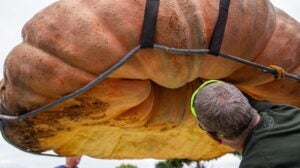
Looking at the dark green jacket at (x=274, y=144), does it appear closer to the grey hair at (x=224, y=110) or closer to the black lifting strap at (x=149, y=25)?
the grey hair at (x=224, y=110)

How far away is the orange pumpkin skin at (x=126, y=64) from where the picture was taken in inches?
83.6

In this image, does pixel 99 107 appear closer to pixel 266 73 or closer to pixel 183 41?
pixel 183 41

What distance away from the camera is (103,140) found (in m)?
3.09

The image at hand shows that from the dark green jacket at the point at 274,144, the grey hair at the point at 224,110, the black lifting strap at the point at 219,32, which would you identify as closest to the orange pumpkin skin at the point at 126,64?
the black lifting strap at the point at 219,32

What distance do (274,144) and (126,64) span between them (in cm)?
75

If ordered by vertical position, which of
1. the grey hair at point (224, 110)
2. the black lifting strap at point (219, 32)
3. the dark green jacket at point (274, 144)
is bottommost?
the dark green jacket at point (274, 144)

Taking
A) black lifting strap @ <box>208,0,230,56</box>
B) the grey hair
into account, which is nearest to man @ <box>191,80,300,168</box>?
the grey hair

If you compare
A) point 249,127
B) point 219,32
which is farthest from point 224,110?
point 219,32

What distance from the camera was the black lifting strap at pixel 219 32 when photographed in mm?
2186

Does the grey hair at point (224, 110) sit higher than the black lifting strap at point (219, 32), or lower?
lower

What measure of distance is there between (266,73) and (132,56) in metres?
0.69

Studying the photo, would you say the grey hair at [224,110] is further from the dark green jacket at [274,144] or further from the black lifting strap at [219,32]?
the black lifting strap at [219,32]

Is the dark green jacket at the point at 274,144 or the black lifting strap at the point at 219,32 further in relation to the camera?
the black lifting strap at the point at 219,32

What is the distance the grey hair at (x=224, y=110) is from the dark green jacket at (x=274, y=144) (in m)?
0.06
